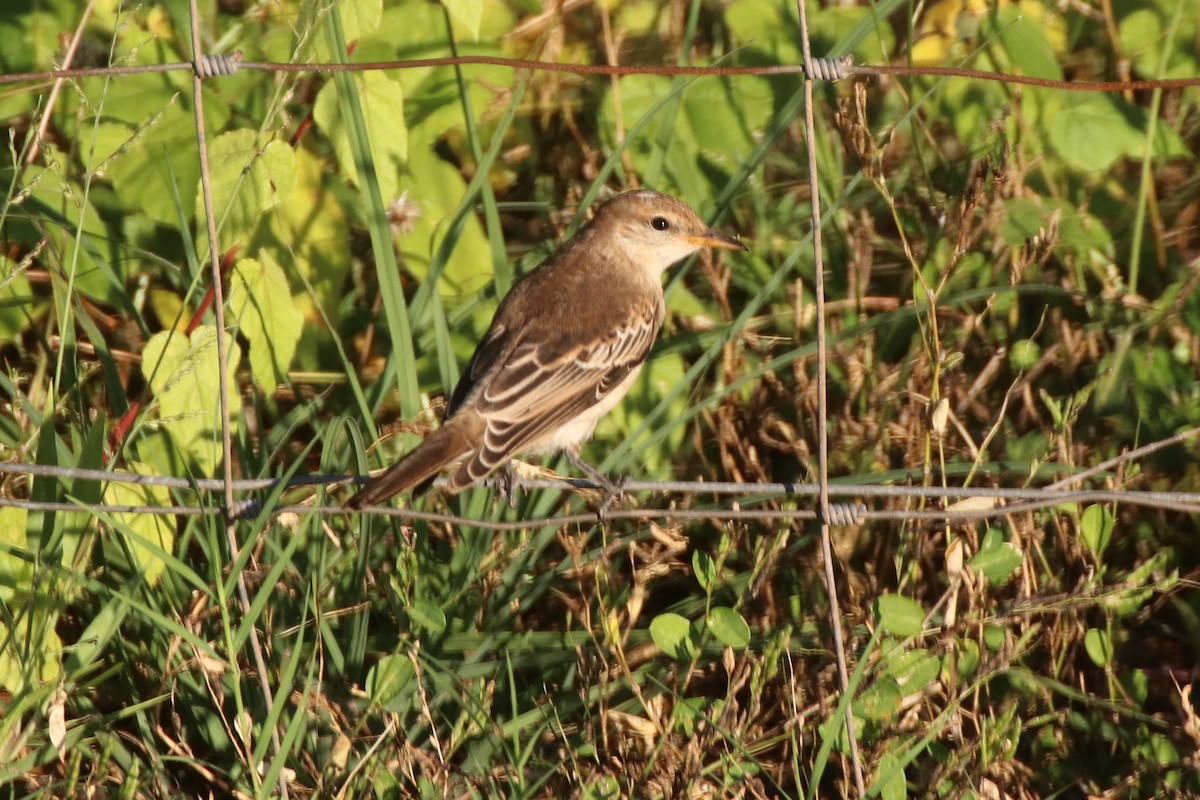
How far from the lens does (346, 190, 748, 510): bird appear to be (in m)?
4.53

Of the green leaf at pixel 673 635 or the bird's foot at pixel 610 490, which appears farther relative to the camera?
the bird's foot at pixel 610 490

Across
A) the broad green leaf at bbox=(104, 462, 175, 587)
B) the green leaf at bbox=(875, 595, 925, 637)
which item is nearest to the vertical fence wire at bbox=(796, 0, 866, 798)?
the green leaf at bbox=(875, 595, 925, 637)

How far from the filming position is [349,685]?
167 inches

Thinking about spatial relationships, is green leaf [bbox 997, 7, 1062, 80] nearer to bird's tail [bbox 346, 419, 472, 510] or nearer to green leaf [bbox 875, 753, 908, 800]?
bird's tail [bbox 346, 419, 472, 510]

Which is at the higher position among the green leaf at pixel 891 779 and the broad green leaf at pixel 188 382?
the broad green leaf at pixel 188 382

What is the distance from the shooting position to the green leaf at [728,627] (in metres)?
3.80

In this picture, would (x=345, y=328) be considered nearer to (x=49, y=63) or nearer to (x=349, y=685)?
(x=49, y=63)

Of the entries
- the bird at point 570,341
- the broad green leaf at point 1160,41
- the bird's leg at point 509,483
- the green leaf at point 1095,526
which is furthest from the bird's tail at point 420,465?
the broad green leaf at point 1160,41

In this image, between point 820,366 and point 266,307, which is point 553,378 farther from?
point 820,366

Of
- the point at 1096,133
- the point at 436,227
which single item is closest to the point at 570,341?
the point at 436,227

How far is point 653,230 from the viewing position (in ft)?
18.0

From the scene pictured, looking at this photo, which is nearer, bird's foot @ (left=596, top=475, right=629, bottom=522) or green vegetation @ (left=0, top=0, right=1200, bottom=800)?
green vegetation @ (left=0, top=0, right=1200, bottom=800)

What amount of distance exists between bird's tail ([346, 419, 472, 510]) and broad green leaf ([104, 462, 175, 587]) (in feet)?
2.35

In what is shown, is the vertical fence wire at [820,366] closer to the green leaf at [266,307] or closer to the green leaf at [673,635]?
the green leaf at [673,635]
